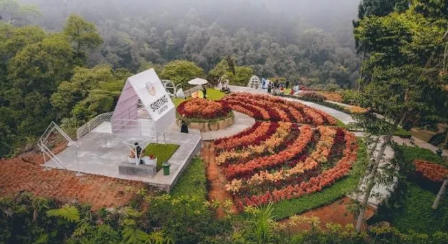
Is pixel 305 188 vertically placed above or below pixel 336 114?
above

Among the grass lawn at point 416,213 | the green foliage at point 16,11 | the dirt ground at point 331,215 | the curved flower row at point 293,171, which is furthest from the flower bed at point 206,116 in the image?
the green foliage at point 16,11

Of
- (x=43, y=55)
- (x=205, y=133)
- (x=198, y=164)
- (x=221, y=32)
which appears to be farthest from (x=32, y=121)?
(x=221, y=32)

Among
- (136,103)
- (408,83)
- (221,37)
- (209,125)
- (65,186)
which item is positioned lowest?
(221,37)

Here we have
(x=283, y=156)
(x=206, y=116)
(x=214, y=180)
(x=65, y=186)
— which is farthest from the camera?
(x=206, y=116)

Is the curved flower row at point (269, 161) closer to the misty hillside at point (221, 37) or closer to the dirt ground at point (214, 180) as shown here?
the dirt ground at point (214, 180)

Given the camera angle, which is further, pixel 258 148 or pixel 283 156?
pixel 258 148

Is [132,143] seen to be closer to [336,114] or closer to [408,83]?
[408,83]

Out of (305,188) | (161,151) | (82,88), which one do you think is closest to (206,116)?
(161,151)

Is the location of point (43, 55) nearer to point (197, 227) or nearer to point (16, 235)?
point (16, 235)
